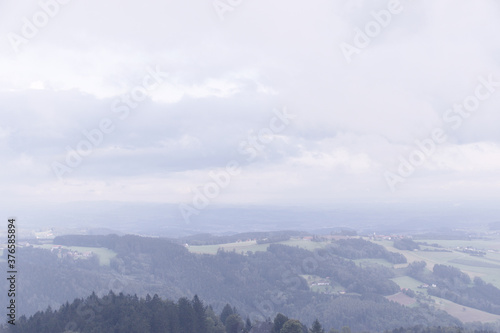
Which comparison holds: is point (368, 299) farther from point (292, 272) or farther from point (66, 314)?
point (66, 314)

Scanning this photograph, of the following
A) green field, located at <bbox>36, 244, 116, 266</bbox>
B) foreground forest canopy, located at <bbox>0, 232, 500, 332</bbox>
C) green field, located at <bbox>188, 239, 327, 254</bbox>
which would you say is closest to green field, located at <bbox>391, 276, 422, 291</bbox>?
foreground forest canopy, located at <bbox>0, 232, 500, 332</bbox>

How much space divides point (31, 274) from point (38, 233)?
91.1 metres

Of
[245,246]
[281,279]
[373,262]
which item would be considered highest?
[245,246]

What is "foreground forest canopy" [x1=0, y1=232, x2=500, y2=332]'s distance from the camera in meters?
92.2

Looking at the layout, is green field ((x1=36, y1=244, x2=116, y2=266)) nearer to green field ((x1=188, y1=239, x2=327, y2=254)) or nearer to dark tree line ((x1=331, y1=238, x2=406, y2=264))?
green field ((x1=188, y1=239, x2=327, y2=254))

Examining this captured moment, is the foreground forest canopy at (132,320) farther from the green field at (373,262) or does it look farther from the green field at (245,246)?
the green field at (245,246)

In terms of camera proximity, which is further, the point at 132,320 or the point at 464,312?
the point at 464,312

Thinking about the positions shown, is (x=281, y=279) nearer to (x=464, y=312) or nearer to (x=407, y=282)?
(x=407, y=282)

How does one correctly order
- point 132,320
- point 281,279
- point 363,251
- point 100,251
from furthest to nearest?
1. point 100,251
2. point 363,251
3. point 281,279
4. point 132,320

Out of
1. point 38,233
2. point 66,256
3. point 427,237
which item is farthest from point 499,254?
point 38,233

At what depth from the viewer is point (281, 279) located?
385 ft

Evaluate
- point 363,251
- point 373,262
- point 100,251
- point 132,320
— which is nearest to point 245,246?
point 363,251

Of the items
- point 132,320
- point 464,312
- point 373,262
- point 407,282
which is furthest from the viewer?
point 373,262

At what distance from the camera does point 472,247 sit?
483ft
